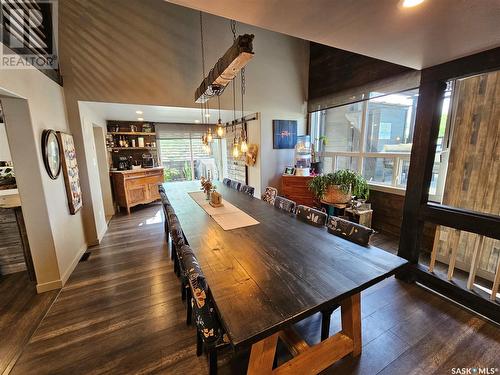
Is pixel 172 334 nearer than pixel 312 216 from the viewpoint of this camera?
Yes

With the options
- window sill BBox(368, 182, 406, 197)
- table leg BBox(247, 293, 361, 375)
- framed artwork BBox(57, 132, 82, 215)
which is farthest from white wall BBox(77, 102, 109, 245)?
window sill BBox(368, 182, 406, 197)

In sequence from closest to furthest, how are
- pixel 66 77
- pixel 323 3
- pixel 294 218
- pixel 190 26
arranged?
1. pixel 323 3
2. pixel 294 218
3. pixel 66 77
4. pixel 190 26

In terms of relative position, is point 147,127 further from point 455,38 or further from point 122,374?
point 455,38

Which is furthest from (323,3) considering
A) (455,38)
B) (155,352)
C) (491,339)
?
(491,339)

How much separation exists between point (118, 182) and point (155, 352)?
14.5ft

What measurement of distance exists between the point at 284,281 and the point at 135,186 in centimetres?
500

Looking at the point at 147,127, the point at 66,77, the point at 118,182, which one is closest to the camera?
the point at 66,77

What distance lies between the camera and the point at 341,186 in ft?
10.7

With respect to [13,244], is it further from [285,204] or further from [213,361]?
[285,204]

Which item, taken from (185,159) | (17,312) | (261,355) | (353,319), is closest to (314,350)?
(353,319)

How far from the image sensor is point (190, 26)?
3.59 meters

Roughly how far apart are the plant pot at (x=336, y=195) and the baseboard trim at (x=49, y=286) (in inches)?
145

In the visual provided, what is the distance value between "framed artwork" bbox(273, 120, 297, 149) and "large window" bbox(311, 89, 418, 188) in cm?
70

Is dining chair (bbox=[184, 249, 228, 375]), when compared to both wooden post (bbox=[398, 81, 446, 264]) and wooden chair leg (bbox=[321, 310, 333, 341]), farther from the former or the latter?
wooden post (bbox=[398, 81, 446, 264])
